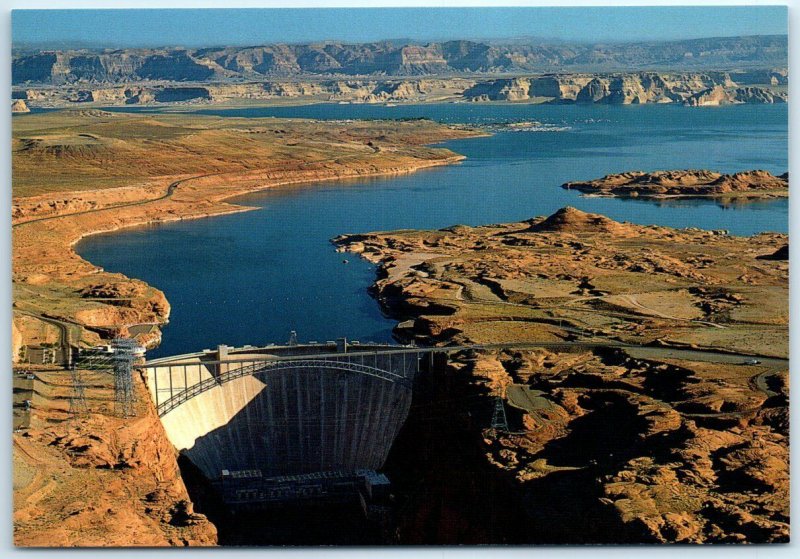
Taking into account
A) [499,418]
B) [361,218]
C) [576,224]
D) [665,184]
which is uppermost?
[665,184]

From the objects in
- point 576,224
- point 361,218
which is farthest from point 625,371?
point 361,218

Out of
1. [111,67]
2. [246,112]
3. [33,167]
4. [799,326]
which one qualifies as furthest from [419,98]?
[799,326]

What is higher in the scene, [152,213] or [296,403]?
[152,213]

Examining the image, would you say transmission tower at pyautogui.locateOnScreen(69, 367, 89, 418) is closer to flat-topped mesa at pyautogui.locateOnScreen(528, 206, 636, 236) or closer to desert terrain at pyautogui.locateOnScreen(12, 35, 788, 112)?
desert terrain at pyautogui.locateOnScreen(12, 35, 788, 112)

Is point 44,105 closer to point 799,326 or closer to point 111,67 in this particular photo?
point 111,67

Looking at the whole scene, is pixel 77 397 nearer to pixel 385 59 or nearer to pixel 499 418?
pixel 499 418

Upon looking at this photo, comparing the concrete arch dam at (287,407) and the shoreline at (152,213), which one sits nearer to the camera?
the concrete arch dam at (287,407)

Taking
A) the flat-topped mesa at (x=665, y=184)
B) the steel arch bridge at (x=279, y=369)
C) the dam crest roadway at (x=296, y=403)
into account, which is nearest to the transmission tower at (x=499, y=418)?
the dam crest roadway at (x=296, y=403)

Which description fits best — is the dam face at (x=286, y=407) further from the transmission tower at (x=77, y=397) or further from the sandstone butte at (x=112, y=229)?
the transmission tower at (x=77, y=397)
